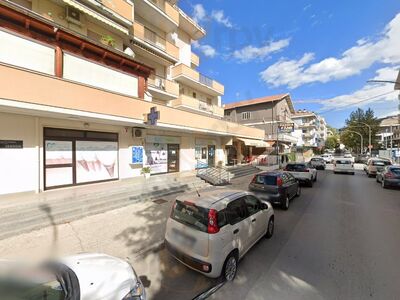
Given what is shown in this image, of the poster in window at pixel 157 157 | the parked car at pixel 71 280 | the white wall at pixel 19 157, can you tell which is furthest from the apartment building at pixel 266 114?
the parked car at pixel 71 280

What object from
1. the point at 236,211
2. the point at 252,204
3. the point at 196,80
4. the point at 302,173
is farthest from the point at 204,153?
the point at 236,211

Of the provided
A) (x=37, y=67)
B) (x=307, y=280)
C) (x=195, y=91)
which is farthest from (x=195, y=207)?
(x=195, y=91)

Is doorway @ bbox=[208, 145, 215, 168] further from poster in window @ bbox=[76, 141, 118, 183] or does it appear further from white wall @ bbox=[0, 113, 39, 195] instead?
white wall @ bbox=[0, 113, 39, 195]

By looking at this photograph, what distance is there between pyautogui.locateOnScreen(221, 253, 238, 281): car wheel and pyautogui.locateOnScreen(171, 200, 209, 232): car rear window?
29.5 inches

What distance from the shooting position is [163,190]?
32.4ft

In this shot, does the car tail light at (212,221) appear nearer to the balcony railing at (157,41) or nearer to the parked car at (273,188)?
the parked car at (273,188)

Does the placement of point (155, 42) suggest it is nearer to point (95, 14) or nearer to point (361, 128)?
point (95, 14)

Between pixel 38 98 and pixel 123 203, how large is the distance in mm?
4604

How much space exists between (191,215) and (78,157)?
24.6 ft

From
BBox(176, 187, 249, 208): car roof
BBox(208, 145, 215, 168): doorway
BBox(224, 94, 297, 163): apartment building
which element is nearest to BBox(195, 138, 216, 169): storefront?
BBox(208, 145, 215, 168): doorway

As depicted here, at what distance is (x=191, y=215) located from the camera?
4.11 meters

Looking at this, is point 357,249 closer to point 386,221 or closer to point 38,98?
point 386,221

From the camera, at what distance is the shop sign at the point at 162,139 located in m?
12.7

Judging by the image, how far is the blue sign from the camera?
11.5 metres
